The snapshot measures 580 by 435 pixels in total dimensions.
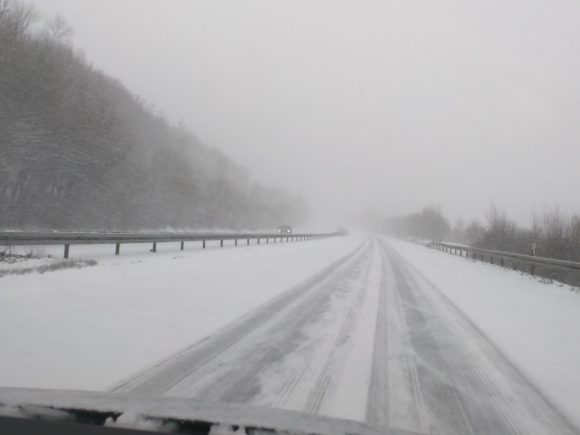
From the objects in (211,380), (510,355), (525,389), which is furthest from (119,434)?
(510,355)

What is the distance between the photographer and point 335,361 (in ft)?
15.9

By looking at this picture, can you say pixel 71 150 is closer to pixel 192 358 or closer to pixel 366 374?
pixel 192 358

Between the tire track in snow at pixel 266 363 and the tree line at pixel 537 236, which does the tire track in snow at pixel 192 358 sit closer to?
the tire track in snow at pixel 266 363

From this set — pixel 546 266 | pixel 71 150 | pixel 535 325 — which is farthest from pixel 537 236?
pixel 71 150

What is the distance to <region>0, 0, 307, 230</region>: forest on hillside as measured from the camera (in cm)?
2616

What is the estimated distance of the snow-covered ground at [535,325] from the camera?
4641 millimetres

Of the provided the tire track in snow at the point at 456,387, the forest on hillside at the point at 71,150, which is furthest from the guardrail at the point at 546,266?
the forest on hillside at the point at 71,150

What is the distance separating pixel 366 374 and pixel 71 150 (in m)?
32.8

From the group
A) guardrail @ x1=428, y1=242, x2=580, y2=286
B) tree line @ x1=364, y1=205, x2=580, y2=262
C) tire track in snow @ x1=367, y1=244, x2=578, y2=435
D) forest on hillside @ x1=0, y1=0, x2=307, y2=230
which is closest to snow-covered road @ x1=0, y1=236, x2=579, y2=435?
tire track in snow @ x1=367, y1=244, x2=578, y2=435

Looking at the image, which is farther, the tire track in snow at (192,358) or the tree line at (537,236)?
the tree line at (537,236)

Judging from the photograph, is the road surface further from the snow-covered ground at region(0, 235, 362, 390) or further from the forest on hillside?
the forest on hillside

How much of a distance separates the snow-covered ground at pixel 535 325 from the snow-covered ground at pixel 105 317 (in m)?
4.35

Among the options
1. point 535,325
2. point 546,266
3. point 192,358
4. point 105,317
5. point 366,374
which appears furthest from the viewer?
point 546,266

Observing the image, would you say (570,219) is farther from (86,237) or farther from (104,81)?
(104,81)
